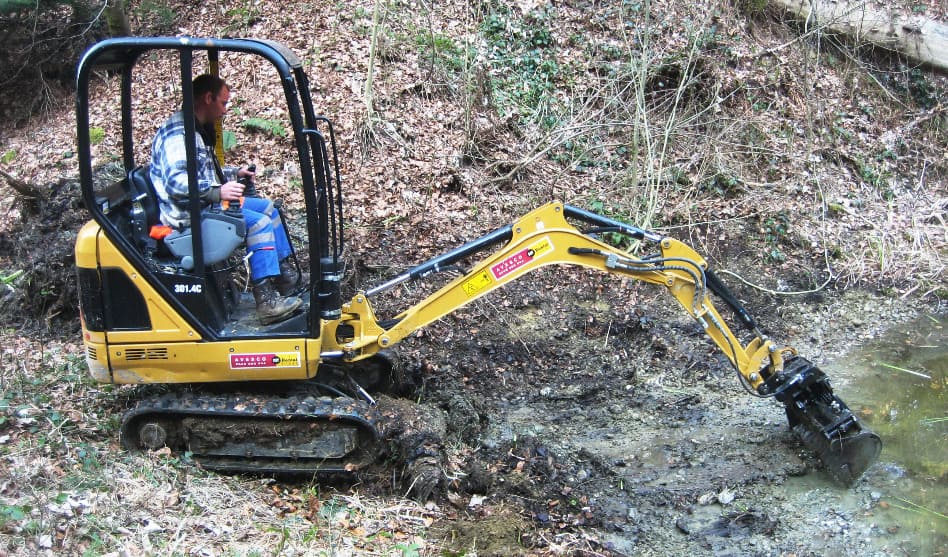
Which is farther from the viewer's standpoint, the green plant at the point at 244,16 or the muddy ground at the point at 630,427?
the green plant at the point at 244,16

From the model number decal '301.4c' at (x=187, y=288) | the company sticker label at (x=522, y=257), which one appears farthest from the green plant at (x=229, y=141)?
the company sticker label at (x=522, y=257)

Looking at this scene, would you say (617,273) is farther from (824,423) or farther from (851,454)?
(851,454)

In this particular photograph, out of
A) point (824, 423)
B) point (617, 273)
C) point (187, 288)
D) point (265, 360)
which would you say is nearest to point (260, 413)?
point (265, 360)

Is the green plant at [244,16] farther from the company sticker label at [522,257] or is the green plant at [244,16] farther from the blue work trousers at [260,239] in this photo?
the company sticker label at [522,257]

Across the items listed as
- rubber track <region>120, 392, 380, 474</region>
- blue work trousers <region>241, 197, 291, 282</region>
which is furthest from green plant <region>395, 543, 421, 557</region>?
blue work trousers <region>241, 197, 291, 282</region>

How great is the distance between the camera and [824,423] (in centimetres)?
533

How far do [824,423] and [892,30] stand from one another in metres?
8.10

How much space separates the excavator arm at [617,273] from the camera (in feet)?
16.8

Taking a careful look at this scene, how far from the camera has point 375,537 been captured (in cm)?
456

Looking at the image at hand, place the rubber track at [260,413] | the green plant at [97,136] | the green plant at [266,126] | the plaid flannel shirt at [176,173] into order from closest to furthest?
the plaid flannel shirt at [176,173] → the rubber track at [260,413] → the green plant at [266,126] → the green plant at [97,136]

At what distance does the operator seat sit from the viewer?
479 centimetres

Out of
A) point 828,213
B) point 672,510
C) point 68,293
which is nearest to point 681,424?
point 672,510

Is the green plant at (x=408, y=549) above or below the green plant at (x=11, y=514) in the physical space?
below

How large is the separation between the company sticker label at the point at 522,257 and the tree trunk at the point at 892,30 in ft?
26.2
